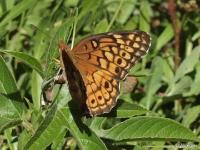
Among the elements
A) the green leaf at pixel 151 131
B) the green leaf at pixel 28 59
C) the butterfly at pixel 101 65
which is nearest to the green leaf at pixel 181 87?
the butterfly at pixel 101 65

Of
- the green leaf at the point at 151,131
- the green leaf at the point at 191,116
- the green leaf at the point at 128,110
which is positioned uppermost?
the green leaf at the point at 128,110

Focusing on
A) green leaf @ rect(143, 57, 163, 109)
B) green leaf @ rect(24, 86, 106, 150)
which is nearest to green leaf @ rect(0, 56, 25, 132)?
green leaf @ rect(24, 86, 106, 150)

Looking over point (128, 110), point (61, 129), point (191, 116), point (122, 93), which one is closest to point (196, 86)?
point (191, 116)

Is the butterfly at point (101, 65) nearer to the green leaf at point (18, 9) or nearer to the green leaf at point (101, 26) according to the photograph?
the green leaf at point (101, 26)

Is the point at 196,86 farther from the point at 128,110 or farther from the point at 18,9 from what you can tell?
the point at 18,9

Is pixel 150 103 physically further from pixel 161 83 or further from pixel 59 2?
pixel 59 2

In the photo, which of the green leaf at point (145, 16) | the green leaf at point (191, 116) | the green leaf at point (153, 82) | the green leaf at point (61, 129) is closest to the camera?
the green leaf at point (61, 129)

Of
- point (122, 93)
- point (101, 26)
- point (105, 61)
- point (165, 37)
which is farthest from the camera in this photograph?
point (165, 37)
